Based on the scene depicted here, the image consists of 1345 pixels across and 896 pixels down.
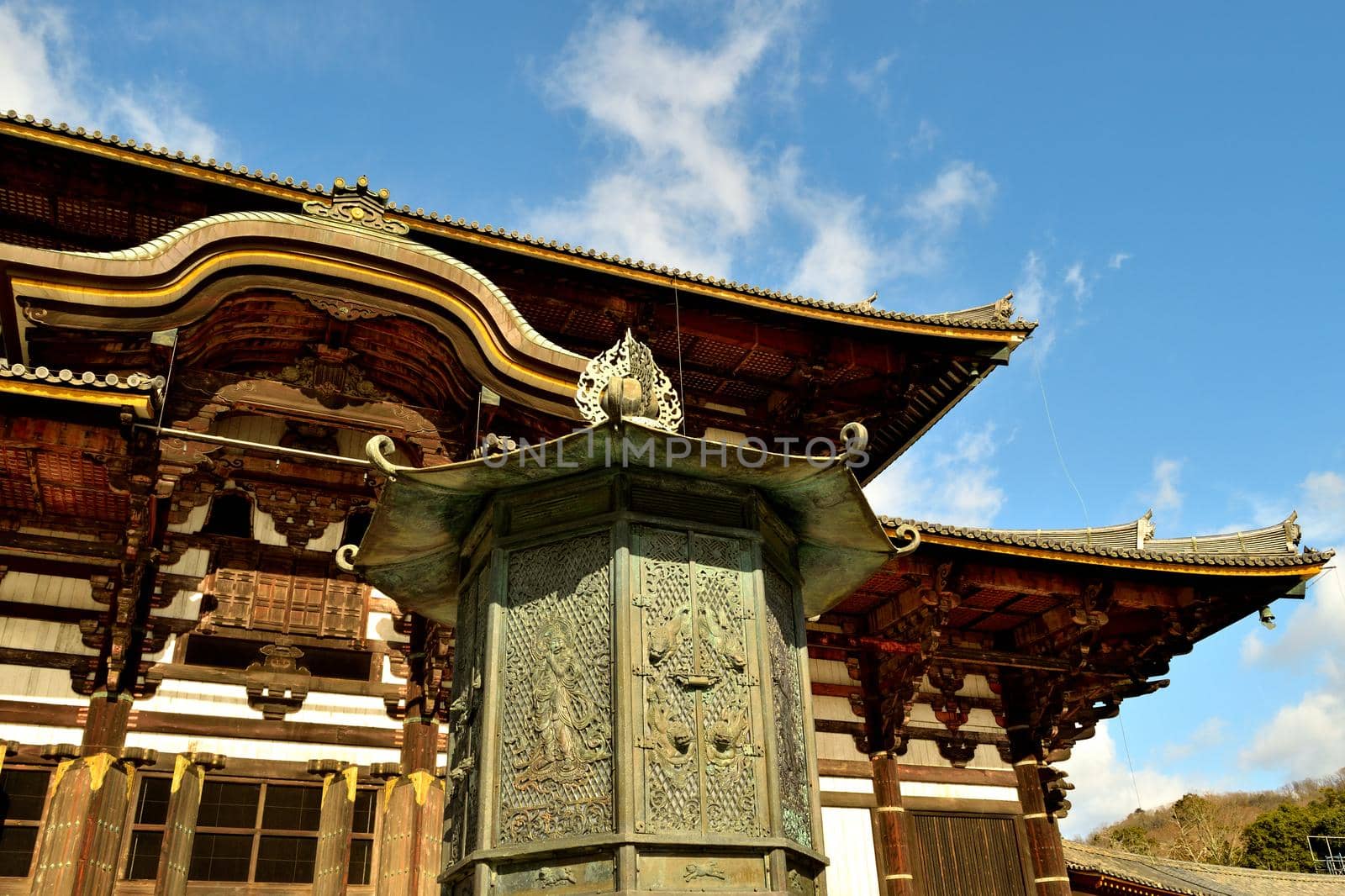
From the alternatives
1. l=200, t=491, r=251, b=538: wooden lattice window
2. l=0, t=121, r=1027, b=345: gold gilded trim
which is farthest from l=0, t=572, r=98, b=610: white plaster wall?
l=0, t=121, r=1027, b=345: gold gilded trim

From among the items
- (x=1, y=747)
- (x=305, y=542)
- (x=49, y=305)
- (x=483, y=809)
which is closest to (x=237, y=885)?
(x=1, y=747)

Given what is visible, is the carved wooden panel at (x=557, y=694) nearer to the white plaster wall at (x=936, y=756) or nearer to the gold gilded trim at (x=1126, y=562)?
the gold gilded trim at (x=1126, y=562)

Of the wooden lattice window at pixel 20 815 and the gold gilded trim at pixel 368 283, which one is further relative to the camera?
the gold gilded trim at pixel 368 283

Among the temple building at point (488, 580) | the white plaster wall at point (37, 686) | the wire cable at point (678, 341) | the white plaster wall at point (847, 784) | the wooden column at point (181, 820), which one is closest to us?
the temple building at point (488, 580)

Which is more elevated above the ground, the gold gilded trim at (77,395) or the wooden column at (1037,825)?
the gold gilded trim at (77,395)

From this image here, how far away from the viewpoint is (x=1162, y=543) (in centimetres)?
1334

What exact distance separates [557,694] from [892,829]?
26.6ft

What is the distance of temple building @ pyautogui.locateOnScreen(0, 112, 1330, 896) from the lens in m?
4.55

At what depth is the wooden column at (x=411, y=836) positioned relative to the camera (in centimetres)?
935

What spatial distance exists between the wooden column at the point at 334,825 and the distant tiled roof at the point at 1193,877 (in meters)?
9.05

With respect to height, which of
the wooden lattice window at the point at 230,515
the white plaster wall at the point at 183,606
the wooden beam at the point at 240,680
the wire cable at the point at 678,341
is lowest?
Answer: the wooden beam at the point at 240,680

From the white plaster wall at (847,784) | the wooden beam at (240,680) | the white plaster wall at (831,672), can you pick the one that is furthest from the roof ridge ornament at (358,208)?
the white plaster wall at (847,784)

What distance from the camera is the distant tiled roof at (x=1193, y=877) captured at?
1535 cm

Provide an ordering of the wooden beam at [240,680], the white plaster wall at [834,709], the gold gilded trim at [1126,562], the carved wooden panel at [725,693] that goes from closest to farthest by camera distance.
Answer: the carved wooden panel at [725,693], the wooden beam at [240,680], the gold gilded trim at [1126,562], the white plaster wall at [834,709]
